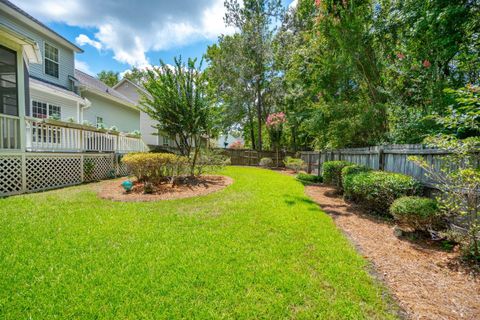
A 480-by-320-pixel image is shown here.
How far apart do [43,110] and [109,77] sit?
106 feet

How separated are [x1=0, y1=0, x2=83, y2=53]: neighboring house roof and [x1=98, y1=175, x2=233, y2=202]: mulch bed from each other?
797 cm

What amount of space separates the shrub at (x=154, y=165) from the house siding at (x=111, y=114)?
26.2 ft

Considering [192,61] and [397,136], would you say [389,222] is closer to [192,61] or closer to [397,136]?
[397,136]

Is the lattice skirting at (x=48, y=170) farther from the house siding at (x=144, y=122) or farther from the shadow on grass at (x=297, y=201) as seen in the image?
the house siding at (x=144, y=122)

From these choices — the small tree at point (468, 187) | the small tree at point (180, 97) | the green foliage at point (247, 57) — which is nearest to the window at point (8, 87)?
the small tree at point (180, 97)

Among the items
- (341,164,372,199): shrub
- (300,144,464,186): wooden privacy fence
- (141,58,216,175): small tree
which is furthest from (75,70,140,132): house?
(300,144,464,186): wooden privacy fence

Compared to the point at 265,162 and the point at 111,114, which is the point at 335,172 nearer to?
the point at 265,162

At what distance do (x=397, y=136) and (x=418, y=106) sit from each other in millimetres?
1161

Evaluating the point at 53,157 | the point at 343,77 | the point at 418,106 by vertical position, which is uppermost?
the point at 343,77

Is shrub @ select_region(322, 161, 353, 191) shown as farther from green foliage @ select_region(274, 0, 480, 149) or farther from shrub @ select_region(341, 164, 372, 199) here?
shrub @ select_region(341, 164, 372, 199)

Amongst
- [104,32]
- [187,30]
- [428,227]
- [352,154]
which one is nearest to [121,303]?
[428,227]

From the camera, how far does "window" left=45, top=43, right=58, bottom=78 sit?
11.0m

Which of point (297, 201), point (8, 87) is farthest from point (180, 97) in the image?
point (297, 201)

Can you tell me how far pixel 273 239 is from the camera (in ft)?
11.8
